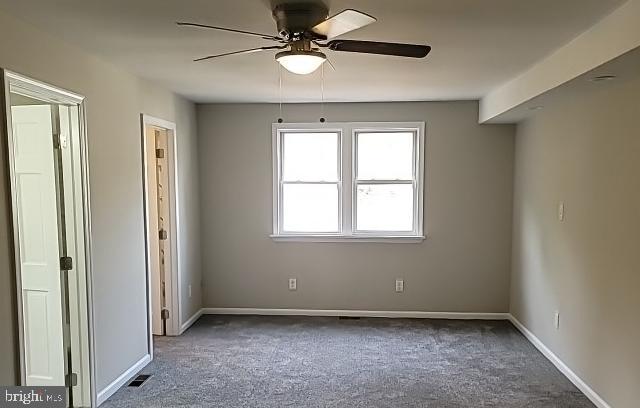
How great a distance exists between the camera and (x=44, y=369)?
315 cm

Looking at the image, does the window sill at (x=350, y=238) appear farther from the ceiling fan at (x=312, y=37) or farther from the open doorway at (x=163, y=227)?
the ceiling fan at (x=312, y=37)

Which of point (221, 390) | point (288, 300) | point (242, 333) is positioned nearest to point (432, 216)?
point (288, 300)

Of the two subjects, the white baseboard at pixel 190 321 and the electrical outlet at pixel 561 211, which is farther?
the white baseboard at pixel 190 321

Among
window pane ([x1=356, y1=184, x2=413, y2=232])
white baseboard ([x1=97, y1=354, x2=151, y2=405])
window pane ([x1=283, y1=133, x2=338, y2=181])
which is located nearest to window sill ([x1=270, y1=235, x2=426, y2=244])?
window pane ([x1=356, y1=184, x2=413, y2=232])

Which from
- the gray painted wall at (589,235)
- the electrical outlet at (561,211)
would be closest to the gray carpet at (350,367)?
the gray painted wall at (589,235)

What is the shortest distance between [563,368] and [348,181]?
2725 mm

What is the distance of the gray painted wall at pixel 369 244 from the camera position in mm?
5137

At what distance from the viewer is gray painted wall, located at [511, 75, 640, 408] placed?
2891 millimetres

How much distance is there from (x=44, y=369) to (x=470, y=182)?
4.26m

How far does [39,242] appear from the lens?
3.08 m

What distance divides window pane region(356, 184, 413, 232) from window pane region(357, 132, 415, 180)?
125mm

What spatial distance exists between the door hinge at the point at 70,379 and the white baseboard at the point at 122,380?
0.20 m

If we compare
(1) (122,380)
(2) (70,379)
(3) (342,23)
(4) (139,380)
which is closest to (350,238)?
(4) (139,380)

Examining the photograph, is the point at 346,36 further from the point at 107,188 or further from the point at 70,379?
the point at 70,379
